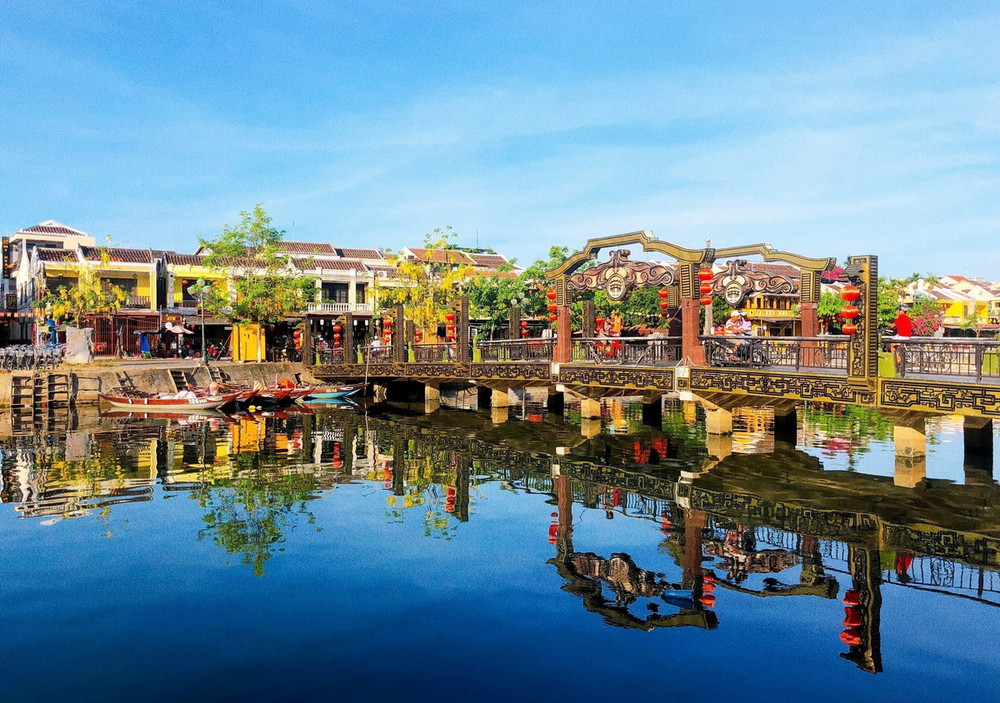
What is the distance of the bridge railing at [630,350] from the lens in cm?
2264

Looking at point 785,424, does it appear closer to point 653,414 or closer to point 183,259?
point 653,414

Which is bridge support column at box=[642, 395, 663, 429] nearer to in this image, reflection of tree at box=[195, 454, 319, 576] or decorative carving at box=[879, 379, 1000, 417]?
decorative carving at box=[879, 379, 1000, 417]

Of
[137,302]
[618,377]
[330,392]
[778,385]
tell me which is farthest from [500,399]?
[137,302]

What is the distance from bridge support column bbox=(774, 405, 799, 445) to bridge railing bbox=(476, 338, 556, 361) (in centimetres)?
745

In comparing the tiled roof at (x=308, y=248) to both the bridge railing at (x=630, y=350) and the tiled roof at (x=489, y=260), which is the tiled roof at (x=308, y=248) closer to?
the tiled roof at (x=489, y=260)

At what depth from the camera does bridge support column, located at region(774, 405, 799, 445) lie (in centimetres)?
2280

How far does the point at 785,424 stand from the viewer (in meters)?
23.0

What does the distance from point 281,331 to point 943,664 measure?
146 ft

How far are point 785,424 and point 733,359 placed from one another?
3.30 meters

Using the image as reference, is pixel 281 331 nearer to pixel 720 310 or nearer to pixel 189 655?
pixel 720 310

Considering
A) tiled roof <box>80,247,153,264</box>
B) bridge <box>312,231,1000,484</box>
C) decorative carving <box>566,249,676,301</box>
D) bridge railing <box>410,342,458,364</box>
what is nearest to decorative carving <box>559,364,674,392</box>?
bridge <box>312,231,1000,484</box>

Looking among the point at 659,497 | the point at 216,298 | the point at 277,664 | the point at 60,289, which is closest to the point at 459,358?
the point at 659,497

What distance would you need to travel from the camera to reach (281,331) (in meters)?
48.8

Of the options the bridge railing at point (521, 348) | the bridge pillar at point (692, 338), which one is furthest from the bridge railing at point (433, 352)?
the bridge pillar at point (692, 338)
